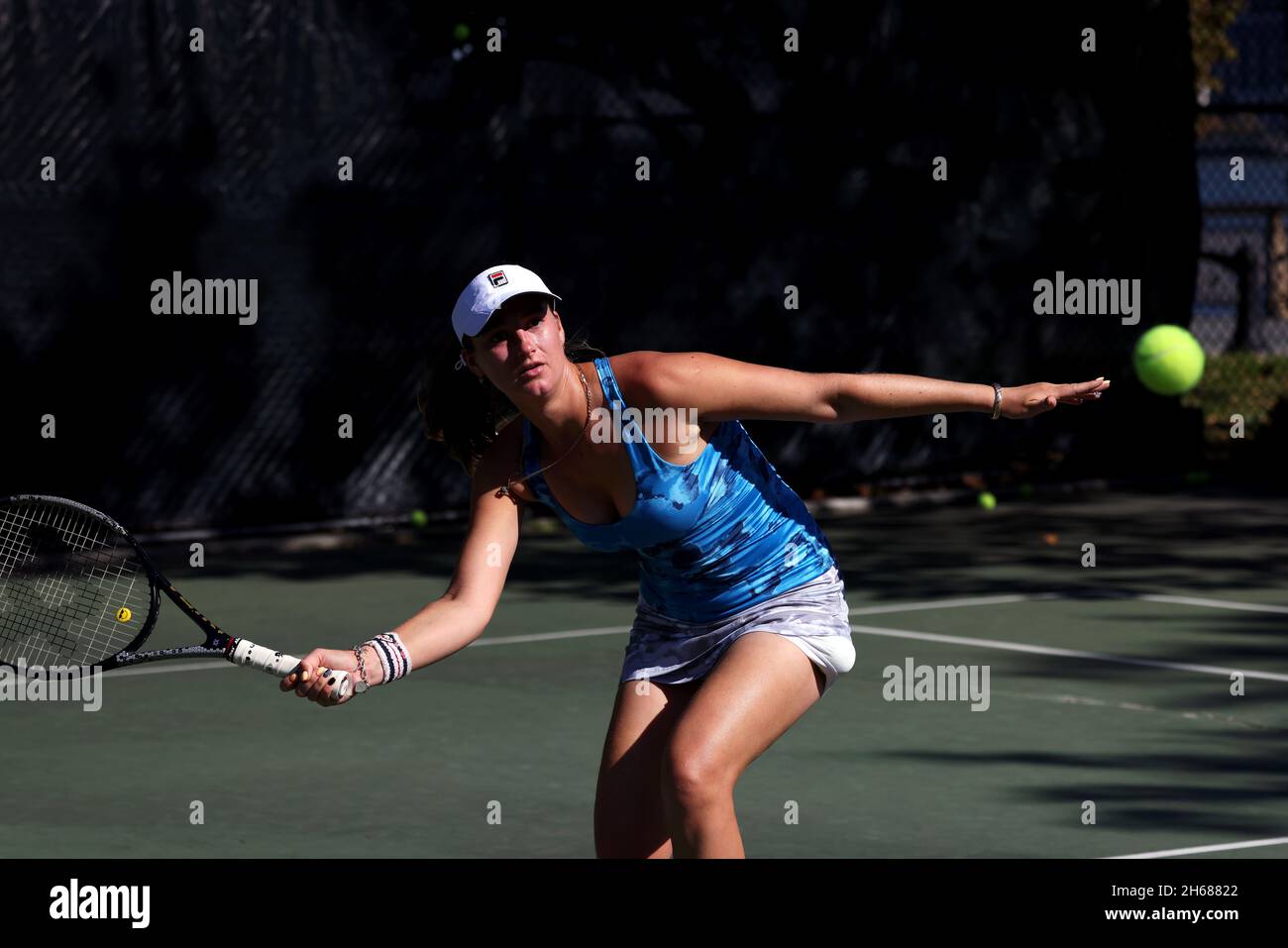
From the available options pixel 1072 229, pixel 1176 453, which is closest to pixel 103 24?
pixel 1072 229

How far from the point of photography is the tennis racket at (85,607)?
18.6 ft

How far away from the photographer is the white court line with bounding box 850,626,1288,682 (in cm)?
917

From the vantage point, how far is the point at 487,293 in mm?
5168

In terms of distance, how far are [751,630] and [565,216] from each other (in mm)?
8801

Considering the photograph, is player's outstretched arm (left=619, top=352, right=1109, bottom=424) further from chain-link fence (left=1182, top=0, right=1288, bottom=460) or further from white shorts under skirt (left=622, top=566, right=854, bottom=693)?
chain-link fence (left=1182, top=0, right=1288, bottom=460)

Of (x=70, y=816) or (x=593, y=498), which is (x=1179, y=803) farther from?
(x=70, y=816)

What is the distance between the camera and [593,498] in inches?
217

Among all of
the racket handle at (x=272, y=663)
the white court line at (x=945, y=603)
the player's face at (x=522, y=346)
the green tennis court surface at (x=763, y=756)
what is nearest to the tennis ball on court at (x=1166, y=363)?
the green tennis court surface at (x=763, y=756)

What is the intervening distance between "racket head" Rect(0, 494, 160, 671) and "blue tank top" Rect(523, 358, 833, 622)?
1153 mm

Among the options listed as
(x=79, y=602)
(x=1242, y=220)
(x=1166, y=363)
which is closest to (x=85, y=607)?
(x=79, y=602)

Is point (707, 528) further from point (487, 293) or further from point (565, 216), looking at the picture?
point (565, 216)

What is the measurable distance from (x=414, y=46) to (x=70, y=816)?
24.0ft

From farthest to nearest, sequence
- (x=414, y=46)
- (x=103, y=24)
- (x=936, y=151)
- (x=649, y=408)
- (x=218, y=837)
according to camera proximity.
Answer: (x=936, y=151), (x=414, y=46), (x=103, y=24), (x=218, y=837), (x=649, y=408)

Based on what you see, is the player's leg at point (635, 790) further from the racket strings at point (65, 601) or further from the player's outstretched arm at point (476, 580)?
the racket strings at point (65, 601)
